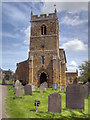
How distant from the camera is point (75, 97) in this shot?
8.04 meters

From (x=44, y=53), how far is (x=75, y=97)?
15.8 metres

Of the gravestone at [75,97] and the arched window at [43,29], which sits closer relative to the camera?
the gravestone at [75,97]

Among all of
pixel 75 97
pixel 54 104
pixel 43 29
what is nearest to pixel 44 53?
pixel 43 29

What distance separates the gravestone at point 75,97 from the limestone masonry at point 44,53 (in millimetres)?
13631

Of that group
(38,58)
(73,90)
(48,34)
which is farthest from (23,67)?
(73,90)

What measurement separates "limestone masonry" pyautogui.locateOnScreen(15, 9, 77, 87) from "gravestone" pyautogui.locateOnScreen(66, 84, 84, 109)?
1363 cm

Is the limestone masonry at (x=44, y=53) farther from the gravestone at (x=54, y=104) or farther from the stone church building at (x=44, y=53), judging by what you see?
the gravestone at (x=54, y=104)

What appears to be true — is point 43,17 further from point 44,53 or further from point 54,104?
point 54,104

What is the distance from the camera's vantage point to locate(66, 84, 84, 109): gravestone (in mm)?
7941

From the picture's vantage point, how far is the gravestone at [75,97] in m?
7.94

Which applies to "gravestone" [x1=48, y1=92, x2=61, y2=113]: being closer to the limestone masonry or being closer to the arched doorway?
the limestone masonry

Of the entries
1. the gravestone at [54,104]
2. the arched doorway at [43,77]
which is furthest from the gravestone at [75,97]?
the arched doorway at [43,77]

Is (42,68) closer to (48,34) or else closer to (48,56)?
(48,56)

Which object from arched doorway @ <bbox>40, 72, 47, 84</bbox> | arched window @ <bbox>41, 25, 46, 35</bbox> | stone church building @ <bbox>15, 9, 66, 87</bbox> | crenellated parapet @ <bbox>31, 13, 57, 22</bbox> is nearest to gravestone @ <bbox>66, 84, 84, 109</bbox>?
stone church building @ <bbox>15, 9, 66, 87</bbox>
